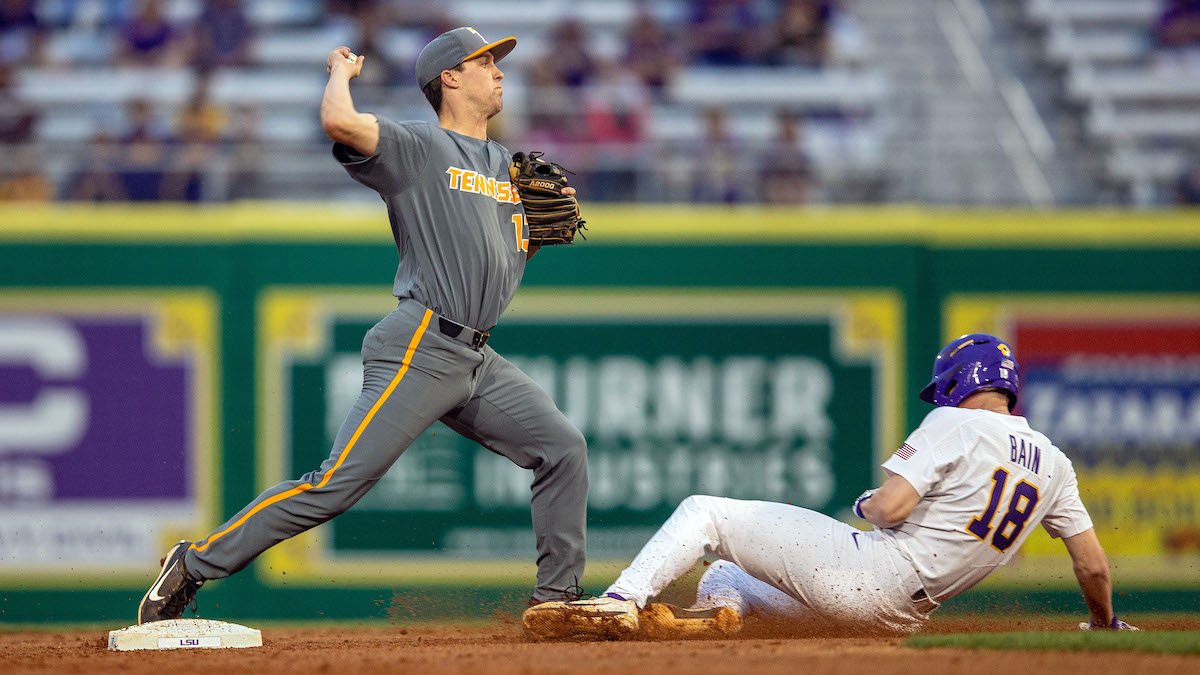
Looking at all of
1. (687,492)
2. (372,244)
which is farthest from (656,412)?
(372,244)

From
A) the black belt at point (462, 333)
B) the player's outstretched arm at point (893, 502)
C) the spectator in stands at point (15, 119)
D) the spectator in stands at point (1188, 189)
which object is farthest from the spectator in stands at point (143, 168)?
the spectator in stands at point (1188, 189)

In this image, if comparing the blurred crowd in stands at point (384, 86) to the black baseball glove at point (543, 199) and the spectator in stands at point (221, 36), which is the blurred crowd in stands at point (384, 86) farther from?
the black baseball glove at point (543, 199)

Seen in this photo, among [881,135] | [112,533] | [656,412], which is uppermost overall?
[881,135]

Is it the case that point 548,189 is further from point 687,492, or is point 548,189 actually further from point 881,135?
point 881,135

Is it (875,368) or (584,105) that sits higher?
(584,105)

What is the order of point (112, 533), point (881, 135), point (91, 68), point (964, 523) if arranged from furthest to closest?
point (91, 68)
point (881, 135)
point (112, 533)
point (964, 523)

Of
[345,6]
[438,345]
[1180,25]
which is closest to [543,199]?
[438,345]
